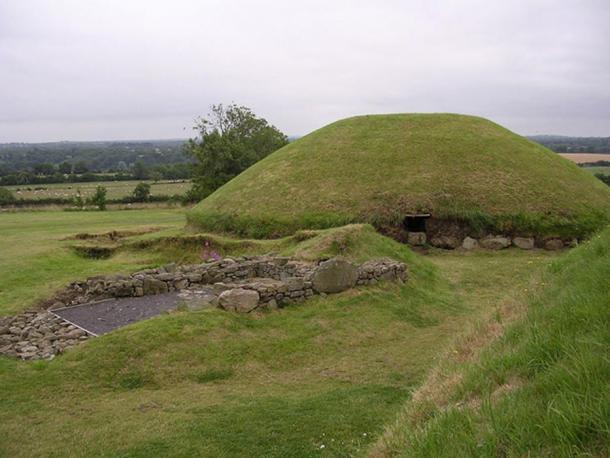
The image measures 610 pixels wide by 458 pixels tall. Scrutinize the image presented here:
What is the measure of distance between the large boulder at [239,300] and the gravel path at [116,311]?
5.75ft

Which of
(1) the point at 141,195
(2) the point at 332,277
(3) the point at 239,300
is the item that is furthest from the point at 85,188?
(3) the point at 239,300

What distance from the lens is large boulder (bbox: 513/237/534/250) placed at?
19.9 metres

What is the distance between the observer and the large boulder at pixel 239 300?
11094 millimetres

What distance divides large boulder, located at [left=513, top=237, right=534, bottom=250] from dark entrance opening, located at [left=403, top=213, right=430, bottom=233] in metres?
3.55

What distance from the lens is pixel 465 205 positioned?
68.1 ft

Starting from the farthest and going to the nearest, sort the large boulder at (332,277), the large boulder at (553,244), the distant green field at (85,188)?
the distant green field at (85,188) < the large boulder at (553,244) < the large boulder at (332,277)

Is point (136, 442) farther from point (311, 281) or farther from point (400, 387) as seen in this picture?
point (311, 281)

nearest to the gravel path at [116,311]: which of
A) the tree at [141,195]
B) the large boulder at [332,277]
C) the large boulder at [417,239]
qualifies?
the large boulder at [332,277]

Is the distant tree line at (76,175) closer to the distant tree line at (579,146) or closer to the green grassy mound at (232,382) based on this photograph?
the distant tree line at (579,146)

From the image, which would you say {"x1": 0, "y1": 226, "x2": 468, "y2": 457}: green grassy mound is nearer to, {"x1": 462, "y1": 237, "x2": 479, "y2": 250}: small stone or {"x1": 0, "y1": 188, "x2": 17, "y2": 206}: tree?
{"x1": 462, "y1": 237, "x2": 479, "y2": 250}: small stone

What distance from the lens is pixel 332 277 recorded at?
496 inches

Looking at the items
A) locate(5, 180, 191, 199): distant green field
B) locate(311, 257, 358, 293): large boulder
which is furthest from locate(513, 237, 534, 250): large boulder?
locate(5, 180, 191, 199): distant green field

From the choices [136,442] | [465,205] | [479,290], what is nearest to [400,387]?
[136,442]

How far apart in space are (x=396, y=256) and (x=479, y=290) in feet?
8.88
